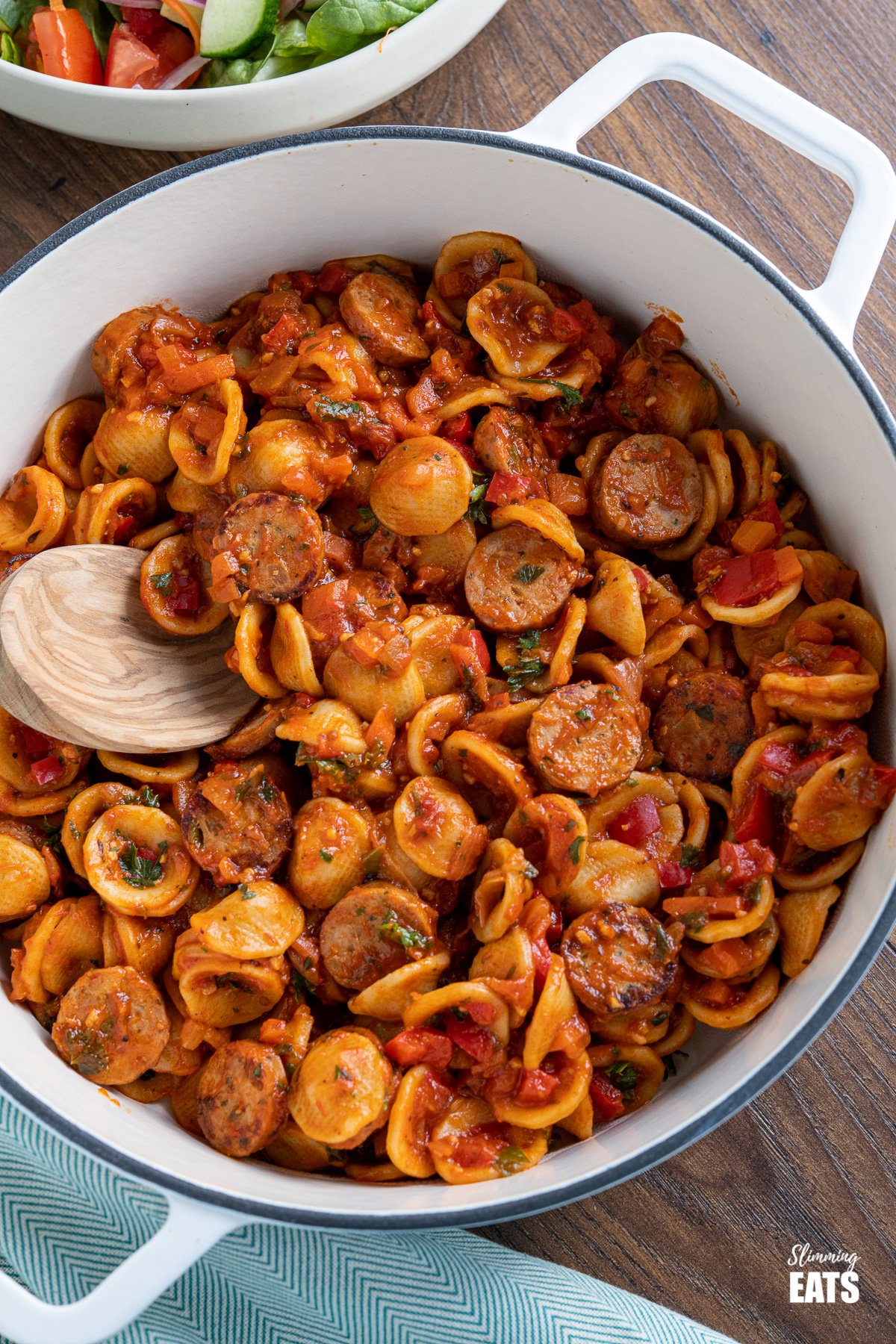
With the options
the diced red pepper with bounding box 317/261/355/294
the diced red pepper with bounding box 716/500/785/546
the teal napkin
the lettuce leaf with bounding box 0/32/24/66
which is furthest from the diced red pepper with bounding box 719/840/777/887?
the lettuce leaf with bounding box 0/32/24/66

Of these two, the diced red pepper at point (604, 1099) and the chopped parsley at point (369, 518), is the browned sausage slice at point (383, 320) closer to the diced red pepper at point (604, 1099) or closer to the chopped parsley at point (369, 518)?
the chopped parsley at point (369, 518)

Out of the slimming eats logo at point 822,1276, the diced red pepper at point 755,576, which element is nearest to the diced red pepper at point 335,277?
Answer: the diced red pepper at point 755,576

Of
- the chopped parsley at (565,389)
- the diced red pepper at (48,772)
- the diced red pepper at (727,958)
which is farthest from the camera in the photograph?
the chopped parsley at (565,389)

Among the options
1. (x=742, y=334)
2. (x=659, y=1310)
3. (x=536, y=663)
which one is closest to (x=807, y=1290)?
(x=659, y=1310)

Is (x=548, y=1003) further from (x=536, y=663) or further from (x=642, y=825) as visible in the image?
(x=536, y=663)

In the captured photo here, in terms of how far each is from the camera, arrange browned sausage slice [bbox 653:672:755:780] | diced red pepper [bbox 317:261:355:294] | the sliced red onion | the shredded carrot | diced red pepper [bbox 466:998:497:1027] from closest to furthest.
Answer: diced red pepper [bbox 466:998:497:1027] < browned sausage slice [bbox 653:672:755:780] < diced red pepper [bbox 317:261:355:294] < the shredded carrot < the sliced red onion

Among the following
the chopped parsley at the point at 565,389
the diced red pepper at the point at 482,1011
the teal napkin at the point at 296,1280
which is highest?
the chopped parsley at the point at 565,389

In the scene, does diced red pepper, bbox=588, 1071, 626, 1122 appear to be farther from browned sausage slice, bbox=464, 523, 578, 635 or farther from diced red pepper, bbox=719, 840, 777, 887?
browned sausage slice, bbox=464, 523, 578, 635

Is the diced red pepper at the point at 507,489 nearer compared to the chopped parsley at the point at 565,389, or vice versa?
the diced red pepper at the point at 507,489
